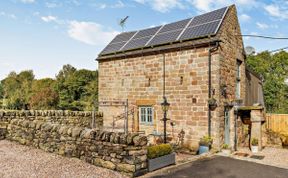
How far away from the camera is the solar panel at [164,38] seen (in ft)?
42.7

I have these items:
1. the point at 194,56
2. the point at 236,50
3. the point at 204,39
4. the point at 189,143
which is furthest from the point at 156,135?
the point at 236,50

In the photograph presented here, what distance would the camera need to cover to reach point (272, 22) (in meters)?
17.0

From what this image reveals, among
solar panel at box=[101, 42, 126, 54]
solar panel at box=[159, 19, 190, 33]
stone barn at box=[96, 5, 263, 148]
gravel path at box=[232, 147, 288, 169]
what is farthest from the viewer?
solar panel at box=[101, 42, 126, 54]

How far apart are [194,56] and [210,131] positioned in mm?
3813

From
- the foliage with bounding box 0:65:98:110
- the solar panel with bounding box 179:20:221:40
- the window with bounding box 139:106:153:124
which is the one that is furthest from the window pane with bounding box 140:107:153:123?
the foliage with bounding box 0:65:98:110

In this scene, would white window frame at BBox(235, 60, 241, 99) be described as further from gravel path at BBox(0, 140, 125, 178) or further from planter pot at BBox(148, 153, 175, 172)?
gravel path at BBox(0, 140, 125, 178)

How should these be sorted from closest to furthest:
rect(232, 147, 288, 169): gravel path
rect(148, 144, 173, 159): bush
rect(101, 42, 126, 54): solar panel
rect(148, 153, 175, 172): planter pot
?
rect(148, 153, 175, 172): planter pot
rect(148, 144, 173, 159): bush
rect(232, 147, 288, 169): gravel path
rect(101, 42, 126, 54): solar panel

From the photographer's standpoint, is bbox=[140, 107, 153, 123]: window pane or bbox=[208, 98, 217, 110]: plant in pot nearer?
bbox=[208, 98, 217, 110]: plant in pot

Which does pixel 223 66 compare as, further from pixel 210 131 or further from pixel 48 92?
pixel 48 92

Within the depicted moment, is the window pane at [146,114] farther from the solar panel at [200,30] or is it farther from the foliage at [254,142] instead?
the foliage at [254,142]

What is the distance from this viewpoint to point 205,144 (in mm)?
10633

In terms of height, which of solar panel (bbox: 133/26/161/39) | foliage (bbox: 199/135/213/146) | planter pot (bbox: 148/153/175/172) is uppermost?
solar panel (bbox: 133/26/161/39)

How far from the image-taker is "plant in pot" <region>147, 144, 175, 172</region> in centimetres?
759

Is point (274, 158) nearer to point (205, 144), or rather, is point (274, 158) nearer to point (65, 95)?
point (205, 144)
